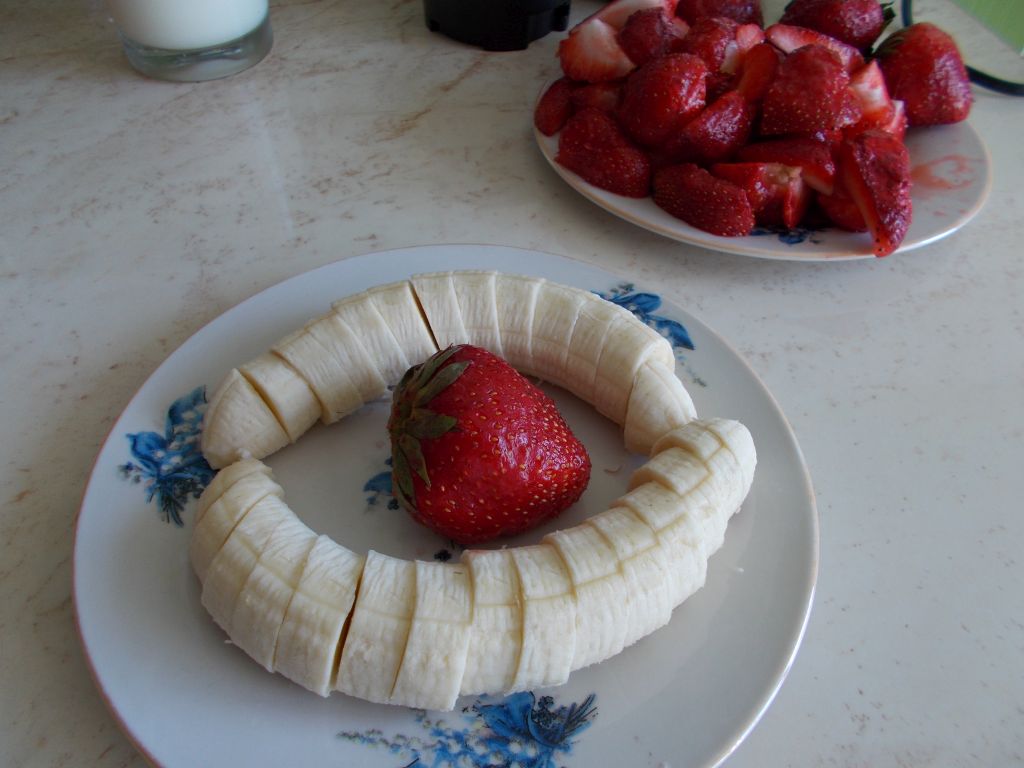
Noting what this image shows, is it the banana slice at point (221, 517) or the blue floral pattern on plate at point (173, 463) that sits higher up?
the banana slice at point (221, 517)

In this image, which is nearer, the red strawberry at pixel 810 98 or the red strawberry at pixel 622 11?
the red strawberry at pixel 810 98

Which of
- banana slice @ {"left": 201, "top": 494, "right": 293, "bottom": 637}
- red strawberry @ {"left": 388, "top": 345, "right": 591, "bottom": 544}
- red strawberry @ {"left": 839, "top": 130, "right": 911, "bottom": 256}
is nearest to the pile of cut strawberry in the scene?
red strawberry @ {"left": 839, "top": 130, "right": 911, "bottom": 256}

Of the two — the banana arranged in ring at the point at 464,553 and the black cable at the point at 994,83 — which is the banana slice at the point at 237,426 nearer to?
the banana arranged in ring at the point at 464,553

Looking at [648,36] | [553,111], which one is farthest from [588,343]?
[648,36]

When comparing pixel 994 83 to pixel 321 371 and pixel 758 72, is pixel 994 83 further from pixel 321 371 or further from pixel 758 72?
pixel 321 371

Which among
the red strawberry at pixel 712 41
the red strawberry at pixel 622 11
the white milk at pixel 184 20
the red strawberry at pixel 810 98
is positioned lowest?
the red strawberry at pixel 810 98

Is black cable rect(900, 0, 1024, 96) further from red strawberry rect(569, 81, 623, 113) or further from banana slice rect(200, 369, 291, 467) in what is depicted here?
banana slice rect(200, 369, 291, 467)

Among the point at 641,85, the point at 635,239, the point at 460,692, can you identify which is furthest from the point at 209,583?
the point at 641,85

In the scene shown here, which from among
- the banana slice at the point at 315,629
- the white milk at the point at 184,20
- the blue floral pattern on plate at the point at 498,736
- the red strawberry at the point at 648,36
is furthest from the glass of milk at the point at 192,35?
the blue floral pattern on plate at the point at 498,736
